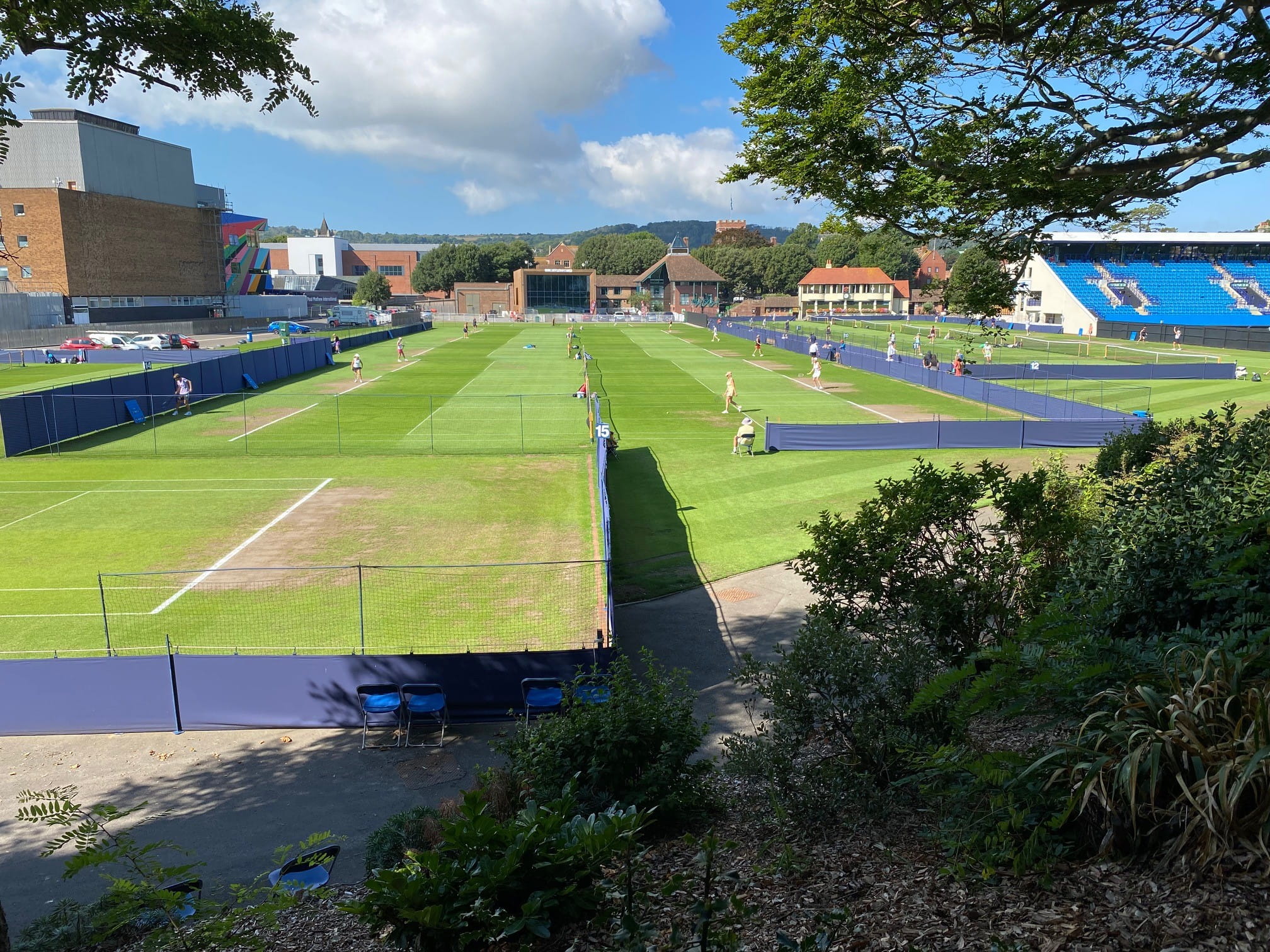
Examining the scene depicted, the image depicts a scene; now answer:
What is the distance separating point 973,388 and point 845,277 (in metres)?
110

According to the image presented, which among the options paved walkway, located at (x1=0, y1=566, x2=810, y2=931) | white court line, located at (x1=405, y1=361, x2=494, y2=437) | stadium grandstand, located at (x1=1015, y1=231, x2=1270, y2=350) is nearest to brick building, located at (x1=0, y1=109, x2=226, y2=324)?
white court line, located at (x1=405, y1=361, x2=494, y2=437)

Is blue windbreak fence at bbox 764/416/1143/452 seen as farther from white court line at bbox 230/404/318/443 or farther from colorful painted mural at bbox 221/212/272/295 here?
colorful painted mural at bbox 221/212/272/295

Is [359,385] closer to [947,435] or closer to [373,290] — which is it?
[947,435]

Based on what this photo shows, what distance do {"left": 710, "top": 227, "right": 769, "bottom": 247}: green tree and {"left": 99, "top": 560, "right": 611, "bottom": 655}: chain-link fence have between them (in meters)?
173

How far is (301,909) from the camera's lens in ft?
24.9

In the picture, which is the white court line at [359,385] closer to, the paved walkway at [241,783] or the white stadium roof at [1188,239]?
the paved walkway at [241,783]

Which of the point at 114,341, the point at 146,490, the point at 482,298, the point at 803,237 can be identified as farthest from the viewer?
the point at 803,237

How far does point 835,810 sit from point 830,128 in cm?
939

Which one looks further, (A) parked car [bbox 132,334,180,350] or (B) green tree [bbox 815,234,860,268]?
(B) green tree [bbox 815,234,860,268]

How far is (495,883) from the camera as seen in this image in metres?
5.00

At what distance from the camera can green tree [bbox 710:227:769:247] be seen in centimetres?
18562

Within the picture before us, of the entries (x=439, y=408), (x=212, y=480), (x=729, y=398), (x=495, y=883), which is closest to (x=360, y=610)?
(x=495, y=883)

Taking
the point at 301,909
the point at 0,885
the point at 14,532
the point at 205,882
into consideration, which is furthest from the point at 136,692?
the point at 14,532

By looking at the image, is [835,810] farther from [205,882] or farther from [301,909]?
Answer: [205,882]
